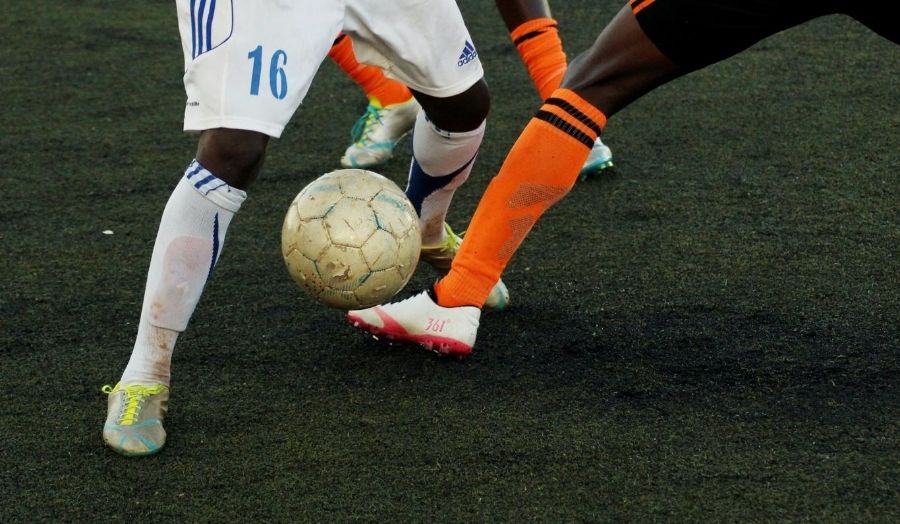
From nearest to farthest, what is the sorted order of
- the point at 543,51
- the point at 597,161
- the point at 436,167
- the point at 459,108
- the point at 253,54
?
the point at 253,54 → the point at 459,108 → the point at 436,167 → the point at 543,51 → the point at 597,161

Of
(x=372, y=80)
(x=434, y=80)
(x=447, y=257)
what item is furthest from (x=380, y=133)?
(x=434, y=80)

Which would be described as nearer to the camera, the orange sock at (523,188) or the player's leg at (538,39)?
the orange sock at (523,188)

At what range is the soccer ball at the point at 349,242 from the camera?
2.72 metres

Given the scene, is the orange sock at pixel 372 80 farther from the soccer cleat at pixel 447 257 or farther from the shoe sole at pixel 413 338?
the shoe sole at pixel 413 338

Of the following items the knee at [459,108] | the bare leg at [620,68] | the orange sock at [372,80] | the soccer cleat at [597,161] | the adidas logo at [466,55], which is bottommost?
the soccer cleat at [597,161]

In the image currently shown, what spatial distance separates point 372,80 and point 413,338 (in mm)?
1720

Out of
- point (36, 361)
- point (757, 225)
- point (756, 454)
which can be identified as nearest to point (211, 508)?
point (36, 361)

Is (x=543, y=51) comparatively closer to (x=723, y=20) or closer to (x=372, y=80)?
(x=372, y=80)

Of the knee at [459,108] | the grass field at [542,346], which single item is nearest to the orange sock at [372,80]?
the grass field at [542,346]

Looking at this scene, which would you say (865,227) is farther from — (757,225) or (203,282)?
(203,282)

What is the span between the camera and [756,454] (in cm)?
251

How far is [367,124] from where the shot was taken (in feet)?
14.9

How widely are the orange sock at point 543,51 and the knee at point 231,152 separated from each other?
4.96 feet

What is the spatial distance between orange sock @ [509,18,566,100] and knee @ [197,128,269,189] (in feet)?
4.96
